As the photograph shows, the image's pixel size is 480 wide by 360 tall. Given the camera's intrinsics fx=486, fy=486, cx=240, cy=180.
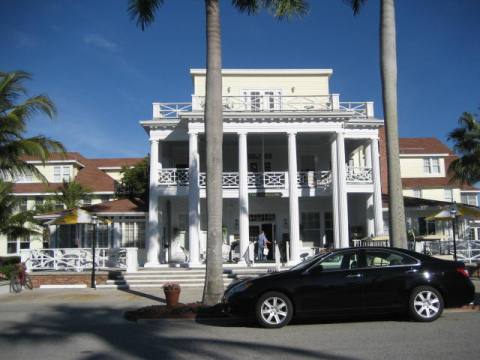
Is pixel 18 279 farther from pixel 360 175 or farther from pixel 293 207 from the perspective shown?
pixel 360 175

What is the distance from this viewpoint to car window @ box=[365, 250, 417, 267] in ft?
30.3

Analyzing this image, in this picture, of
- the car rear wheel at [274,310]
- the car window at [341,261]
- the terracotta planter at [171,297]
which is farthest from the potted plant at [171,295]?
the car window at [341,261]

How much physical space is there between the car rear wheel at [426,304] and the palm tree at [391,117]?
2.64m

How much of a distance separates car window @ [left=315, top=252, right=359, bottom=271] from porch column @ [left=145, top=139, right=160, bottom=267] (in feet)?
45.2

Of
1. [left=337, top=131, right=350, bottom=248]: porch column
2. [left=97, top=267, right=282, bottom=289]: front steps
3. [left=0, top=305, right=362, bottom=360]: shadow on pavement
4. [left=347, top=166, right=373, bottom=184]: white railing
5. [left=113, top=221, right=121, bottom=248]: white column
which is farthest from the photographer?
[left=113, top=221, right=121, bottom=248]: white column

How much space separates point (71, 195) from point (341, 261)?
30521 millimetres

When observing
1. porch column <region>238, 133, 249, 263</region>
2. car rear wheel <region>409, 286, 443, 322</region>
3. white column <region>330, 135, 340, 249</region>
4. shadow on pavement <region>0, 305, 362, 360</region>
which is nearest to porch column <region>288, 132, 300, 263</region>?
white column <region>330, 135, 340, 249</region>

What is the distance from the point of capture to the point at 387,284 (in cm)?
898

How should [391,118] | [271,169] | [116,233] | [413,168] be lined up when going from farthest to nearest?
1. [413,168]
2. [271,169]
3. [116,233]
4. [391,118]

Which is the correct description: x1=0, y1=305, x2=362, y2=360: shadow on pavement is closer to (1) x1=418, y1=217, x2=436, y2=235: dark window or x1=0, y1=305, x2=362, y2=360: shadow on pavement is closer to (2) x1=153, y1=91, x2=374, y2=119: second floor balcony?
(2) x1=153, y1=91, x2=374, y2=119: second floor balcony

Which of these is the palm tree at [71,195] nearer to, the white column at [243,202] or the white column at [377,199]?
the white column at [243,202]

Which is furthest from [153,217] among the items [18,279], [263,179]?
[18,279]

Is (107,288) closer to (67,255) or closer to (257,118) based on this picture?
(67,255)

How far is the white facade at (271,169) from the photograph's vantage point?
2188 cm
